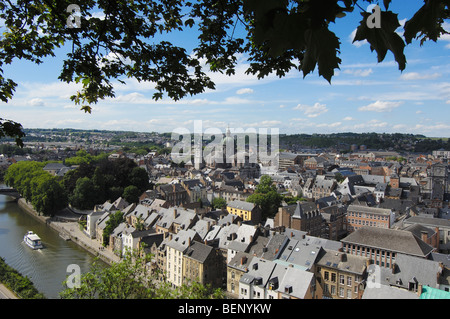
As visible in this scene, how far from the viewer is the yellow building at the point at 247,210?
33.2 metres

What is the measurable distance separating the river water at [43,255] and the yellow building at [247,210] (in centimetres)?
1404

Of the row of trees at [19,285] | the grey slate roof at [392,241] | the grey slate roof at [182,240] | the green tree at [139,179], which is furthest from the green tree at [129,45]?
the green tree at [139,179]

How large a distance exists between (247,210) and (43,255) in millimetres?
18482

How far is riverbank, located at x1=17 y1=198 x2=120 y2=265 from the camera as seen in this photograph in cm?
2644

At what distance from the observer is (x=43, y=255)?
84.2 feet

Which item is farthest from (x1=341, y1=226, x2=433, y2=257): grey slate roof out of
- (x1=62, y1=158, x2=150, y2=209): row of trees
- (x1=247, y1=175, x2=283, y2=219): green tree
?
(x1=62, y1=158, x2=150, y2=209): row of trees

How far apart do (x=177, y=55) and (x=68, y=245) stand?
2969cm

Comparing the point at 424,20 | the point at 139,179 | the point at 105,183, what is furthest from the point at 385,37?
the point at 139,179

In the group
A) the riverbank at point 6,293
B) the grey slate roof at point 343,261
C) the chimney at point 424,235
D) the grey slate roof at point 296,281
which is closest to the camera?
the grey slate roof at point 296,281

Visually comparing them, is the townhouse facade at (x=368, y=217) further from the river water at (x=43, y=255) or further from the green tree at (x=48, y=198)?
the green tree at (x=48, y=198)

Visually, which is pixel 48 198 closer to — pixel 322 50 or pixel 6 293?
pixel 6 293

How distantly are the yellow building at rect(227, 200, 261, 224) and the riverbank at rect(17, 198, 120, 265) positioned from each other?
12.8 metres

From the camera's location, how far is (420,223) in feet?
95.1

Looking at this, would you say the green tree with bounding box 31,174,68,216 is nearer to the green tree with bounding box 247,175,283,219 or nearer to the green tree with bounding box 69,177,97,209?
the green tree with bounding box 69,177,97,209
